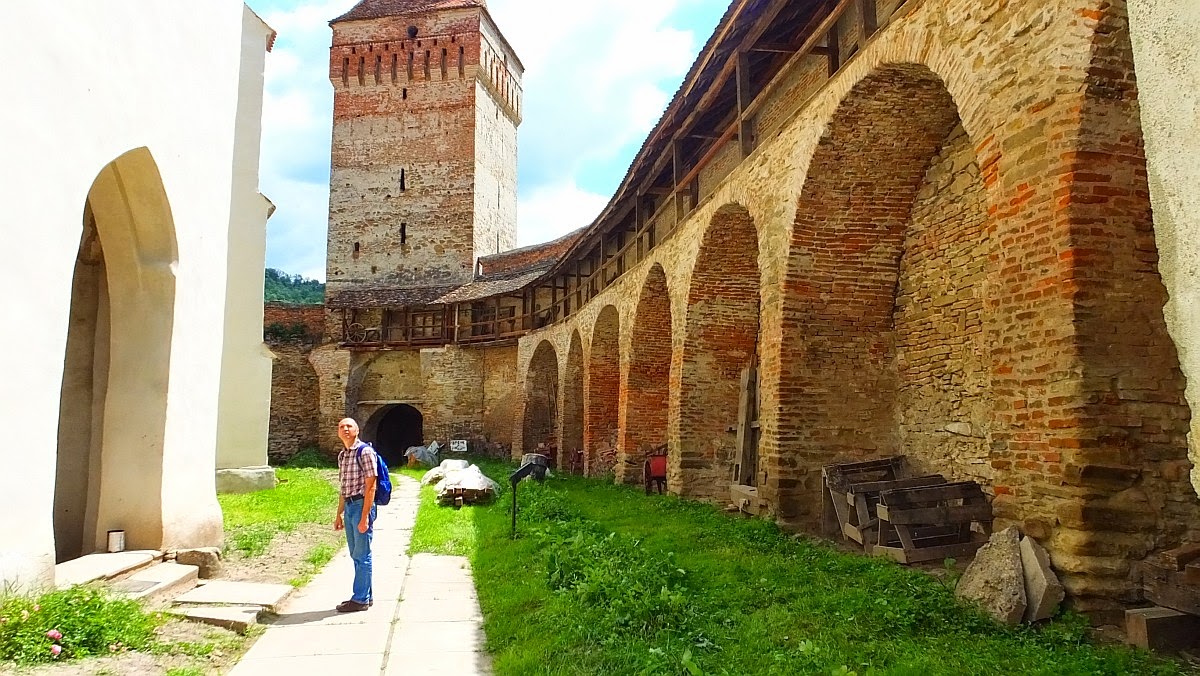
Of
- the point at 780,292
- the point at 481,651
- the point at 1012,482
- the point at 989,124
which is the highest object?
the point at 989,124

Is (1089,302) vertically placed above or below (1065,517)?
above

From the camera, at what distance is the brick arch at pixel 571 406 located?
1988 centimetres

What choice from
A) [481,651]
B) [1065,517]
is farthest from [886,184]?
[481,651]

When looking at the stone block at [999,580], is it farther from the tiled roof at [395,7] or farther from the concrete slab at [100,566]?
the tiled roof at [395,7]

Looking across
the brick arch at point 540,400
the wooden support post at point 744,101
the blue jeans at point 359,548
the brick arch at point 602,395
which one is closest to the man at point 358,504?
the blue jeans at point 359,548

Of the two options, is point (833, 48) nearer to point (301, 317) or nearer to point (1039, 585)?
point (1039, 585)

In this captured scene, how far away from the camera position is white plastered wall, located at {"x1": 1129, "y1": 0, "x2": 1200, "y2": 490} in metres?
1.88

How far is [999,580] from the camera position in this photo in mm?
4234

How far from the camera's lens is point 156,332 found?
6059mm

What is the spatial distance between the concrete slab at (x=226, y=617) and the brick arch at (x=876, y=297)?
5.10 meters

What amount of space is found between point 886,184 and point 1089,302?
3.75 meters

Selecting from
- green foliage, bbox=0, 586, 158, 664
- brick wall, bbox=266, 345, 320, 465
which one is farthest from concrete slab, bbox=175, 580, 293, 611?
brick wall, bbox=266, 345, 320, 465

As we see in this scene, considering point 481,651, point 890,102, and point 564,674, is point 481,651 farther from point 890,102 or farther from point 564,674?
point 890,102

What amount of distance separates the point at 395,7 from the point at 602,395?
2136cm
